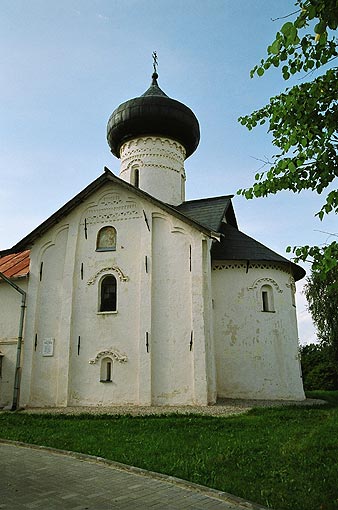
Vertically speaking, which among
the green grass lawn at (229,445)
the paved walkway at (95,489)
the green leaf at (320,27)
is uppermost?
the green leaf at (320,27)

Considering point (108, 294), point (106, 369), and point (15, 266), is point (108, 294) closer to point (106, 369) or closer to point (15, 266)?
point (106, 369)

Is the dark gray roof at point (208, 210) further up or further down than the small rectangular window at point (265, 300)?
further up

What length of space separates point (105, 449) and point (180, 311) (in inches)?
263

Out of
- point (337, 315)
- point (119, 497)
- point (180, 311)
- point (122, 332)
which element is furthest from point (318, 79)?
point (337, 315)

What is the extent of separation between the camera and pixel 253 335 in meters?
14.2

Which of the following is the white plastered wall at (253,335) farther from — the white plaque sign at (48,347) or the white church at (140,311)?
the white plaque sign at (48,347)

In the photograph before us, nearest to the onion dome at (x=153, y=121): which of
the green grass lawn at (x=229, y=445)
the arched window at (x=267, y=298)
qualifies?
the arched window at (x=267, y=298)

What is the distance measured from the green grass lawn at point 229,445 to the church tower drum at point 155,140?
10446mm

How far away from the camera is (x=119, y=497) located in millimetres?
4355

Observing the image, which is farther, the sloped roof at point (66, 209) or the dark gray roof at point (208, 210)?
the dark gray roof at point (208, 210)

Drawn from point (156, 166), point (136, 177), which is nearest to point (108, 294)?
point (136, 177)

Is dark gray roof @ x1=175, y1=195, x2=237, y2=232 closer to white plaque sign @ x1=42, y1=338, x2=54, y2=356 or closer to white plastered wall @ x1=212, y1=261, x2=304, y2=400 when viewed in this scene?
white plastered wall @ x1=212, y1=261, x2=304, y2=400

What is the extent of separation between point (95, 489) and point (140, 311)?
8628 millimetres

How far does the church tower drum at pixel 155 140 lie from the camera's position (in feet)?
58.7
